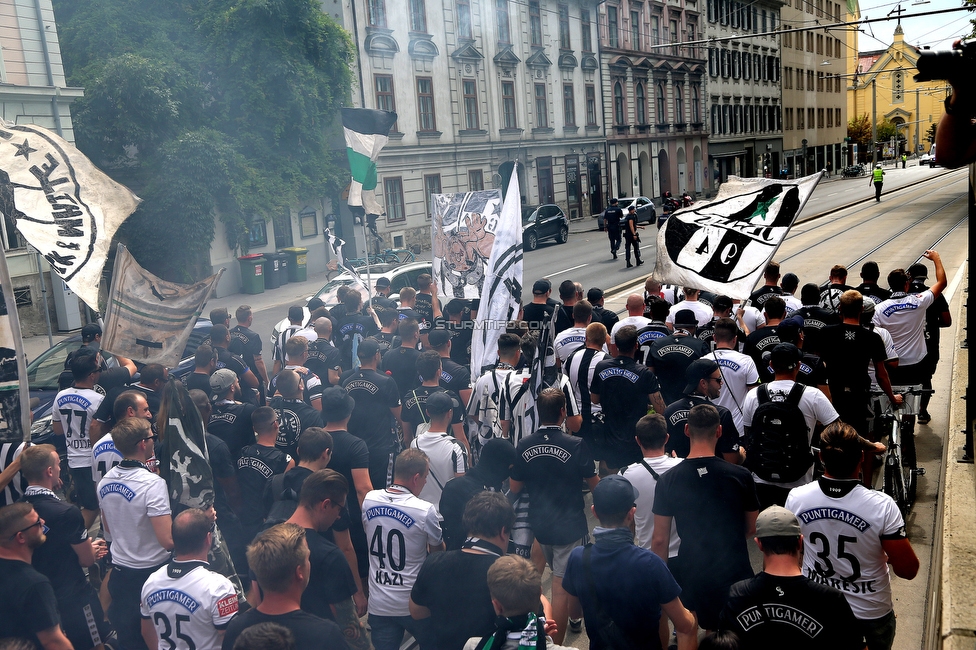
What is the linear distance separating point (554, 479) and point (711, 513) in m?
0.98

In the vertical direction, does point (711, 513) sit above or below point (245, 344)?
below

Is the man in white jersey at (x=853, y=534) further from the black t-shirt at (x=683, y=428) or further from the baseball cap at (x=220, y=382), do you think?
the baseball cap at (x=220, y=382)

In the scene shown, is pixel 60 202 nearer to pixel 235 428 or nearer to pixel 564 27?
pixel 235 428

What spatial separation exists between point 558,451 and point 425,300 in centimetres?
626

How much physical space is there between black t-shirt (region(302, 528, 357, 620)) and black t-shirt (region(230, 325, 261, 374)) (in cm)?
509

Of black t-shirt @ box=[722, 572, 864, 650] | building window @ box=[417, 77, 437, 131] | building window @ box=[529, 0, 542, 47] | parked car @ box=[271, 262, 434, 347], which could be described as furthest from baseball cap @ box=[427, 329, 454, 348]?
building window @ box=[529, 0, 542, 47]

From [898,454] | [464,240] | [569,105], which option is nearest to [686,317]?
[898,454]

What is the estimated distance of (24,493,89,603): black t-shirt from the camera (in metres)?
4.53

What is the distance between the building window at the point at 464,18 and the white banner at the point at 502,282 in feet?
94.6

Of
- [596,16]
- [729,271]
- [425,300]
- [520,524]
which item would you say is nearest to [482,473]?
[520,524]

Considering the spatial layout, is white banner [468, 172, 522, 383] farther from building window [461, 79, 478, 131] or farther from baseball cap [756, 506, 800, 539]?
building window [461, 79, 478, 131]

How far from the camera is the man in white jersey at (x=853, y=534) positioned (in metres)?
3.91

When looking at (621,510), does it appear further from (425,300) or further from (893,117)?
(893,117)

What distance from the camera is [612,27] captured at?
44062mm
